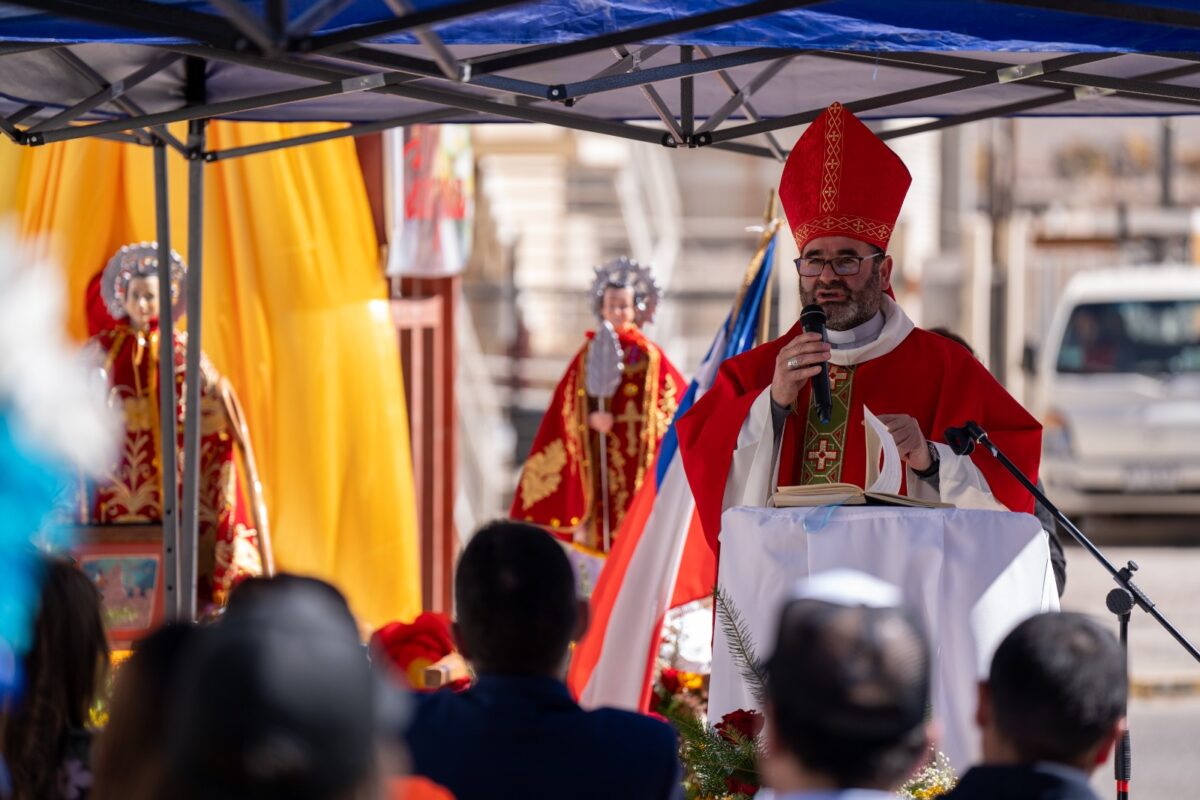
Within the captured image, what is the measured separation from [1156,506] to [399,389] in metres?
8.80

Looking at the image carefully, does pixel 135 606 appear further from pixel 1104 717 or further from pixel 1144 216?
pixel 1144 216

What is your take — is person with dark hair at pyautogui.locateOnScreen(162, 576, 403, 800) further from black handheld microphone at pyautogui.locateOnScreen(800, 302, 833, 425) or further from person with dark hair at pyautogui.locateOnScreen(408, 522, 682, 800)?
black handheld microphone at pyautogui.locateOnScreen(800, 302, 833, 425)

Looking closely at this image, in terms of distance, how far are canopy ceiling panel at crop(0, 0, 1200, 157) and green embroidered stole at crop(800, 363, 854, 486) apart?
94 centimetres

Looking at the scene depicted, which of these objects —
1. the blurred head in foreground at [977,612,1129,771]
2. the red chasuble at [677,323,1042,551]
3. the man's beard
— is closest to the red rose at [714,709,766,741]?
the blurred head in foreground at [977,612,1129,771]

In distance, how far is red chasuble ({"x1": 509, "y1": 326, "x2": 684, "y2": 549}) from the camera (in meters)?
8.58

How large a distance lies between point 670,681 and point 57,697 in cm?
383

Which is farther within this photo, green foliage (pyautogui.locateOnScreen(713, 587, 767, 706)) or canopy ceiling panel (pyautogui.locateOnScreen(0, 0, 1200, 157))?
canopy ceiling panel (pyautogui.locateOnScreen(0, 0, 1200, 157))

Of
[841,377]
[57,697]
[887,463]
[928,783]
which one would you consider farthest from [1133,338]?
[57,697]

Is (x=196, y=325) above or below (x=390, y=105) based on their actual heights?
below

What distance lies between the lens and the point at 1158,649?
430 inches

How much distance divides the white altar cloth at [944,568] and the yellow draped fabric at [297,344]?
4.19 meters

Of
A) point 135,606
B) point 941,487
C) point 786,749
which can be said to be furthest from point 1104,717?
point 135,606

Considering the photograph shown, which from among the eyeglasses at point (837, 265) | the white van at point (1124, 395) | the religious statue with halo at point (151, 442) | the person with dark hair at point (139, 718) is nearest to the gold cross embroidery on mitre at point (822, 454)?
the eyeglasses at point (837, 265)

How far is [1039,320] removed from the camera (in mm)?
20500
